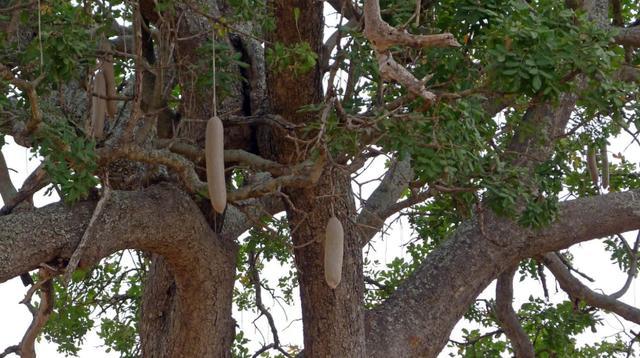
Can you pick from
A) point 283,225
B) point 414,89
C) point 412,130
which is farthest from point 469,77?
point 283,225

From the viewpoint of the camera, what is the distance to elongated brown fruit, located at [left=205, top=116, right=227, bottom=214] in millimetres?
2562

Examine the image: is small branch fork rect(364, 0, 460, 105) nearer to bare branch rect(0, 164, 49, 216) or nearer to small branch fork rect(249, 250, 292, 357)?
bare branch rect(0, 164, 49, 216)

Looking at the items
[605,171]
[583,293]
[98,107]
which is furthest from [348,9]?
[583,293]

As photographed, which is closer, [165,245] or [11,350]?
[165,245]

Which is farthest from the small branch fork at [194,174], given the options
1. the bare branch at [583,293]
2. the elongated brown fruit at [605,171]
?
the elongated brown fruit at [605,171]

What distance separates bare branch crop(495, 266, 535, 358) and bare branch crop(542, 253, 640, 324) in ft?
0.63

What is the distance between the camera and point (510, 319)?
516cm

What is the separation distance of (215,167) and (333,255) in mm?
498

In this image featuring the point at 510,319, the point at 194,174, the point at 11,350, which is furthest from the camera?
the point at 510,319

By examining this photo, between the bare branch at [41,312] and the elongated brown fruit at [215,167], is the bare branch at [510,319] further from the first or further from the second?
the elongated brown fruit at [215,167]

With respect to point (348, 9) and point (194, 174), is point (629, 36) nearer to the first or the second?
point (348, 9)

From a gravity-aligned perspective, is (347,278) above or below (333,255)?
above

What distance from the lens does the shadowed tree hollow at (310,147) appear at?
3.21 metres

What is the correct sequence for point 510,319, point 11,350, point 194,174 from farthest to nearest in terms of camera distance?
point 510,319, point 11,350, point 194,174
